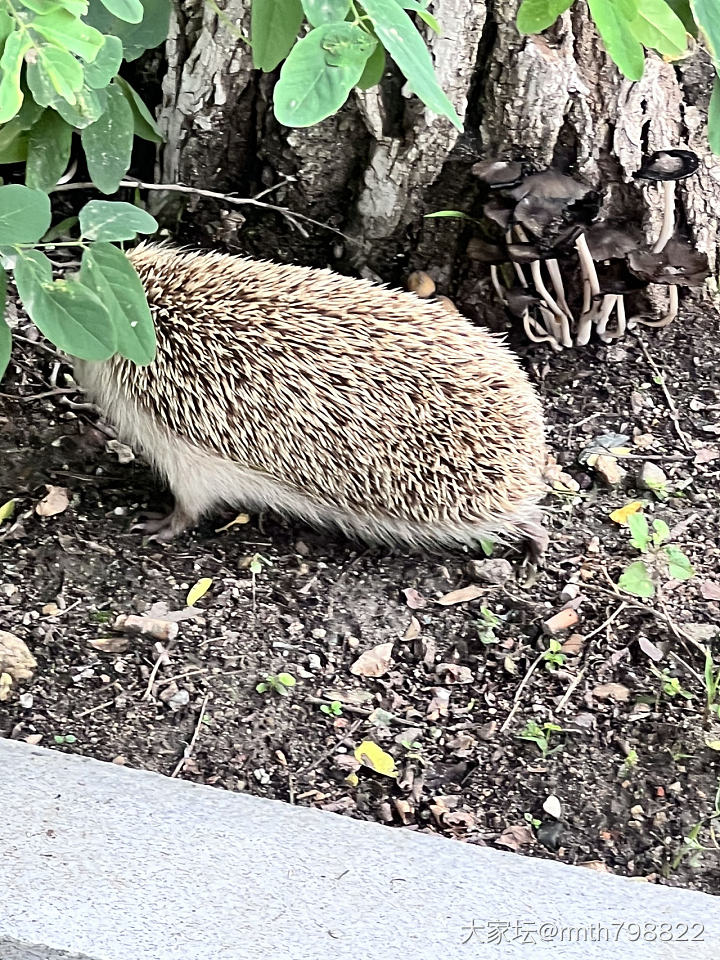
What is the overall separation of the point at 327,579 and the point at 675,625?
0.92 m

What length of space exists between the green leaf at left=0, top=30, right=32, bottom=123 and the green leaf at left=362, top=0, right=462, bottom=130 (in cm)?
43

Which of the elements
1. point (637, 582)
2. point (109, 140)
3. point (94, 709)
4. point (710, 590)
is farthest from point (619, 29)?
point (94, 709)

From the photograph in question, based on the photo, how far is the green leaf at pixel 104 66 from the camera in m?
1.60

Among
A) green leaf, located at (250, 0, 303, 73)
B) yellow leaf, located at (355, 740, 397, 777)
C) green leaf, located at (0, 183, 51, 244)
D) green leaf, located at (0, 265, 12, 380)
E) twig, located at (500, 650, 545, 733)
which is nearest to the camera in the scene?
green leaf, located at (250, 0, 303, 73)

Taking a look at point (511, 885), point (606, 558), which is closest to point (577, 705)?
point (606, 558)

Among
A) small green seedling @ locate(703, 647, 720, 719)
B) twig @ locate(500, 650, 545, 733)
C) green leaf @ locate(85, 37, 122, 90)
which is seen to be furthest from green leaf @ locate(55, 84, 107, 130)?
small green seedling @ locate(703, 647, 720, 719)

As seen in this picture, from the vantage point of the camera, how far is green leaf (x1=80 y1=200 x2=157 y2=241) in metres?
1.89

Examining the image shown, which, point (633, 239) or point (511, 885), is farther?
point (633, 239)

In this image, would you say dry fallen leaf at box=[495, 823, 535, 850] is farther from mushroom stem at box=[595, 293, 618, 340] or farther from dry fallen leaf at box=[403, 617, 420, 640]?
mushroom stem at box=[595, 293, 618, 340]

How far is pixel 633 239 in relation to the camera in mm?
3043

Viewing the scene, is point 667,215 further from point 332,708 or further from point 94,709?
point 94,709

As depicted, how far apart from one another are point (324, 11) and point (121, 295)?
2.93ft

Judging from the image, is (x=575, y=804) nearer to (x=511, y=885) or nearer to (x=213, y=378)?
(x=511, y=885)

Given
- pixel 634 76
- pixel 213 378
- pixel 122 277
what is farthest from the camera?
pixel 213 378
